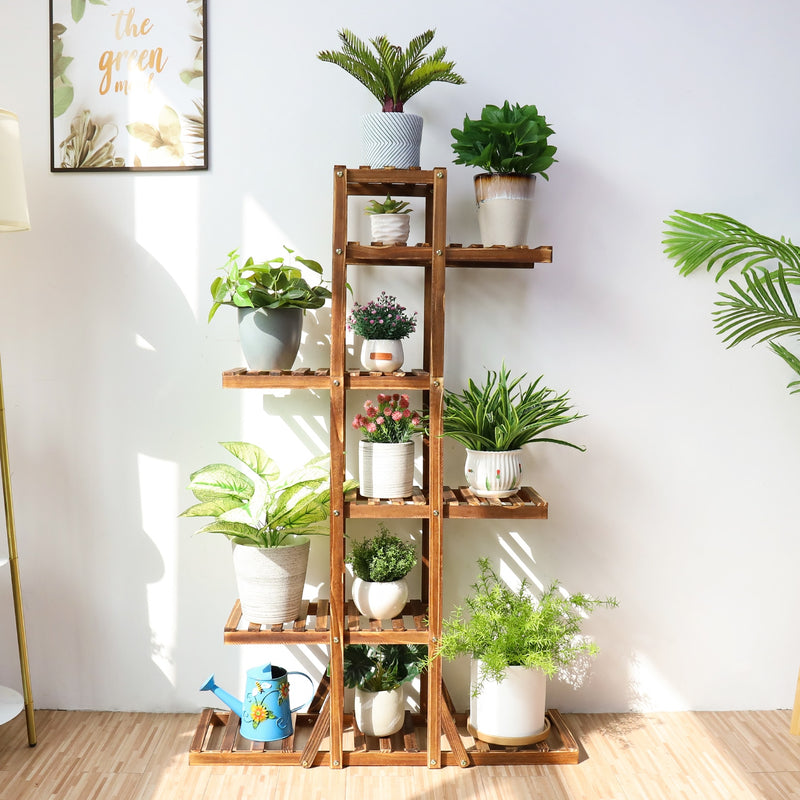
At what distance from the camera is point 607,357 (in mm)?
2303

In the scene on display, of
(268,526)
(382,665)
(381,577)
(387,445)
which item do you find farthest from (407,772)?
(387,445)

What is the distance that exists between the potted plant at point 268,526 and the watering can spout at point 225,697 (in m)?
0.25

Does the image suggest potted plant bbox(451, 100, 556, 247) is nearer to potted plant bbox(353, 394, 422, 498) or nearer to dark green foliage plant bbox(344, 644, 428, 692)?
potted plant bbox(353, 394, 422, 498)

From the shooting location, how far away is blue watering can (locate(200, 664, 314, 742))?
212 cm

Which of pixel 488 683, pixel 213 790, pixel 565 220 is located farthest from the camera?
pixel 565 220

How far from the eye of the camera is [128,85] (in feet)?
7.22

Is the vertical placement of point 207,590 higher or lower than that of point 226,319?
lower

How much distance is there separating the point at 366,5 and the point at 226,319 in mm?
952

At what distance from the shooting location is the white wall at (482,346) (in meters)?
2.21

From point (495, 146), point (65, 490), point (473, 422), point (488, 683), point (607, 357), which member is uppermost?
point (495, 146)

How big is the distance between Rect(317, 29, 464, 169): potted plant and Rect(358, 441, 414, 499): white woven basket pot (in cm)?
71

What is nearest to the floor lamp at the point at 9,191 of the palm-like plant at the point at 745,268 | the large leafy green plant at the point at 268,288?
the large leafy green plant at the point at 268,288

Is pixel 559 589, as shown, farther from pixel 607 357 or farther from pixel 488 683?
pixel 607 357

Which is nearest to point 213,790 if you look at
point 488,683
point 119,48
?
point 488,683
